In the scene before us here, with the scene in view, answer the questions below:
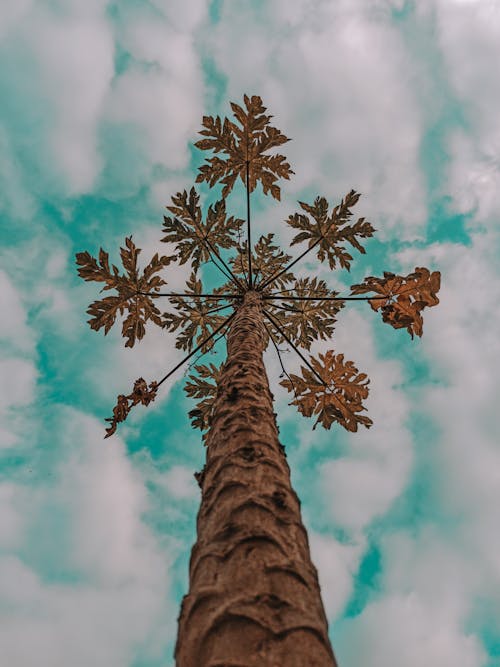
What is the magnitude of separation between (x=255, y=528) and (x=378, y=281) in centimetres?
367

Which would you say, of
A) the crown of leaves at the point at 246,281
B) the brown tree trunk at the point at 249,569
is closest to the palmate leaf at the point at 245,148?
the crown of leaves at the point at 246,281

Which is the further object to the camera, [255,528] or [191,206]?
[191,206]

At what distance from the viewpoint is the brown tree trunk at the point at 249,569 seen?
1203 millimetres

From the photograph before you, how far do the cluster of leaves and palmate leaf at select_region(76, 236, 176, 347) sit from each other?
819 millimetres

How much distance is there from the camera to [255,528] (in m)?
1.63

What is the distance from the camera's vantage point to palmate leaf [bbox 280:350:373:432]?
5238 mm

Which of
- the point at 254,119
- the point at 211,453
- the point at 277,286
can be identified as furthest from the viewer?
the point at 277,286

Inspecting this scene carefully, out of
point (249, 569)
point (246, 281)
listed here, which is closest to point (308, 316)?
point (246, 281)

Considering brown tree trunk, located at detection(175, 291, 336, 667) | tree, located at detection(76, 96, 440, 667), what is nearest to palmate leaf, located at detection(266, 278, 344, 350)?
tree, located at detection(76, 96, 440, 667)

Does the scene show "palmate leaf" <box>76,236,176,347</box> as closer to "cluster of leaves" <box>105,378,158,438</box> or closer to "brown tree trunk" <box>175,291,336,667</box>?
"cluster of leaves" <box>105,378,158,438</box>

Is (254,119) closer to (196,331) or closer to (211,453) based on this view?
(196,331)

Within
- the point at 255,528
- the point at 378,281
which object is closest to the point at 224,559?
the point at 255,528

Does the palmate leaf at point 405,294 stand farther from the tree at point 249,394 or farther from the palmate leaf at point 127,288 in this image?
the palmate leaf at point 127,288

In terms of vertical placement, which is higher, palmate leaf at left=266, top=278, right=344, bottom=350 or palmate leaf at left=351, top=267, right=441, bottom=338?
palmate leaf at left=266, top=278, right=344, bottom=350
